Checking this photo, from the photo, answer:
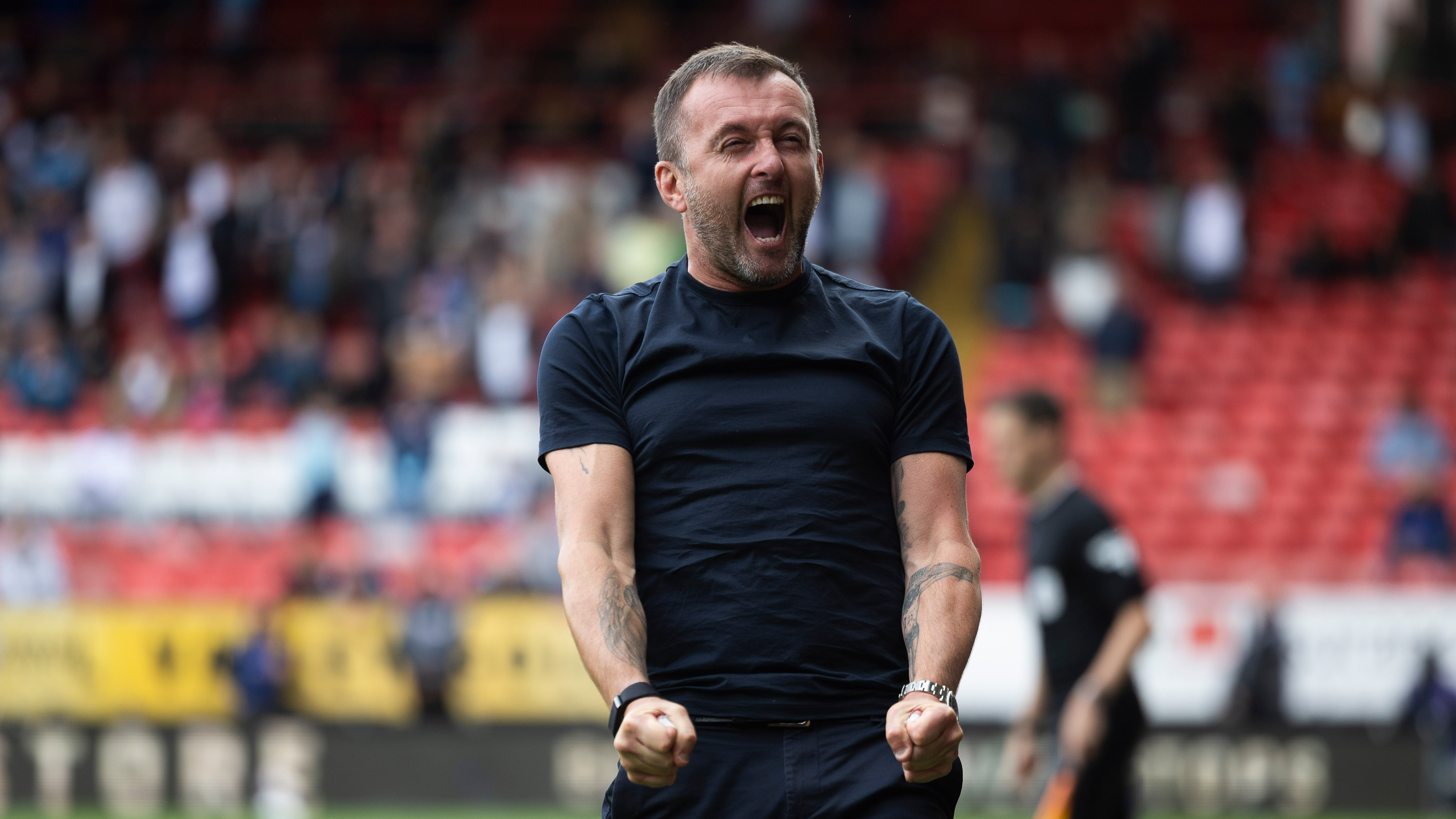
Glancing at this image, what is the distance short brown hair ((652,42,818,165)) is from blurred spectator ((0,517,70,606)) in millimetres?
13627

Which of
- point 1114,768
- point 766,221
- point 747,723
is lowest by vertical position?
point 1114,768

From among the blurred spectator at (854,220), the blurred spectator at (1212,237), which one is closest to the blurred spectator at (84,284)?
the blurred spectator at (854,220)

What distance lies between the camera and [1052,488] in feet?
23.1

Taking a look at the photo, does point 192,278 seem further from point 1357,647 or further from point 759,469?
point 759,469

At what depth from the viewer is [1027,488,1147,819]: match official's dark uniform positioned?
21.6 ft

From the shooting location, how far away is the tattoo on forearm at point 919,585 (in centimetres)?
309

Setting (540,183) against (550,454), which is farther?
(540,183)

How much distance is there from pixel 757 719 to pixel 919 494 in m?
0.53

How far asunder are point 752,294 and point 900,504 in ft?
1.63

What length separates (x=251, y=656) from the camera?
43.9 ft

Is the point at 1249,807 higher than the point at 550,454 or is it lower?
lower

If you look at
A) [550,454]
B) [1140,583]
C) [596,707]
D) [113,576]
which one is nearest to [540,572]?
[596,707]

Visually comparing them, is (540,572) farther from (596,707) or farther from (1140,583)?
(1140,583)

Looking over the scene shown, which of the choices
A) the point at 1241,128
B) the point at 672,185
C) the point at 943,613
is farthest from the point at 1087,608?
the point at 1241,128
